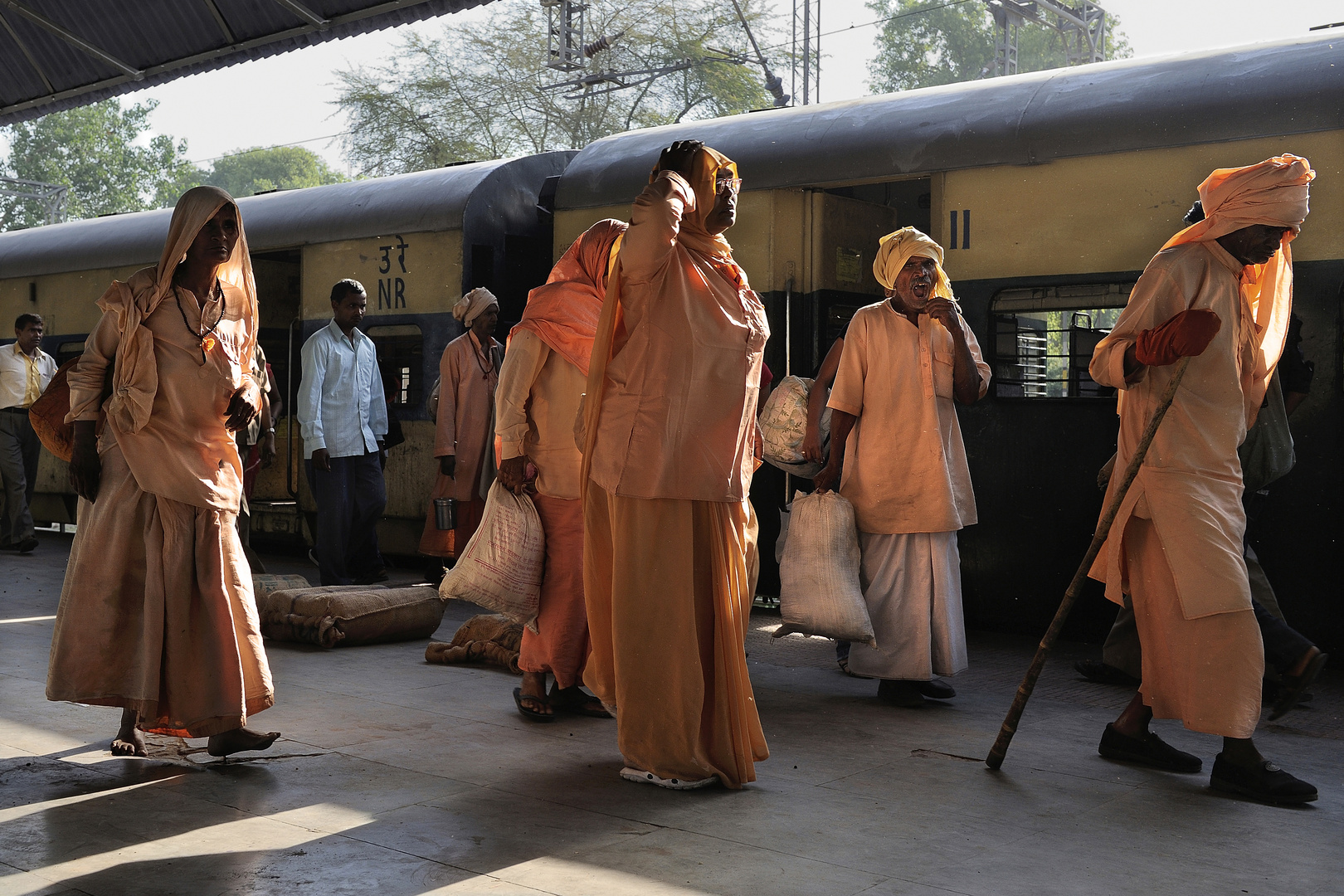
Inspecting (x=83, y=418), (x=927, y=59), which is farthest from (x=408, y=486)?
(x=927, y=59)

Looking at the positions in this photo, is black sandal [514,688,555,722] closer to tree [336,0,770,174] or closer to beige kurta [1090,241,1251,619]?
beige kurta [1090,241,1251,619]

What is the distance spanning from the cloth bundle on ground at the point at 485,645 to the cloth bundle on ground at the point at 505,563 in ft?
3.69

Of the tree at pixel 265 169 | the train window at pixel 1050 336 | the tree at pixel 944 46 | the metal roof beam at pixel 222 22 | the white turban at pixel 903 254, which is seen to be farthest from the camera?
the tree at pixel 265 169

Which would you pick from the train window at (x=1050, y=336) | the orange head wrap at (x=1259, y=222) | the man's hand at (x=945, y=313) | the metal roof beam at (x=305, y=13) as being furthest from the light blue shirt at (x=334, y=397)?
the orange head wrap at (x=1259, y=222)

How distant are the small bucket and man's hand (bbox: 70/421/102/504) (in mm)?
3566

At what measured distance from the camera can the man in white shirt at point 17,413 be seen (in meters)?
10.0

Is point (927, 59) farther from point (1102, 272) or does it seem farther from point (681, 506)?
point (681, 506)

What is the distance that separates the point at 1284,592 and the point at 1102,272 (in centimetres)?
165

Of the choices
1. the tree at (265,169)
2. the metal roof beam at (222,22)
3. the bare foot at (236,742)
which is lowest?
the bare foot at (236,742)

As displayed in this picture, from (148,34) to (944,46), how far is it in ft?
140

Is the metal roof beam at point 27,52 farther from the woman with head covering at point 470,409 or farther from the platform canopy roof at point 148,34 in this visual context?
the woman with head covering at point 470,409

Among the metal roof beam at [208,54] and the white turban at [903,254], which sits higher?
the metal roof beam at [208,54]

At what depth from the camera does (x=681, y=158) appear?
3.88 metres

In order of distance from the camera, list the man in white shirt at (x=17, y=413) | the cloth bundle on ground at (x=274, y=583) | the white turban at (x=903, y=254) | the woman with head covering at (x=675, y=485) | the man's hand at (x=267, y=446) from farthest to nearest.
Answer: the man in white shirt at (x=17, y=413), the cloth bundle on ground at (x=274, y=583), the white turban at (x=903, y=254), the man's hand at (x=267, y=446), the woman with head covering at (x=675, y=485)
